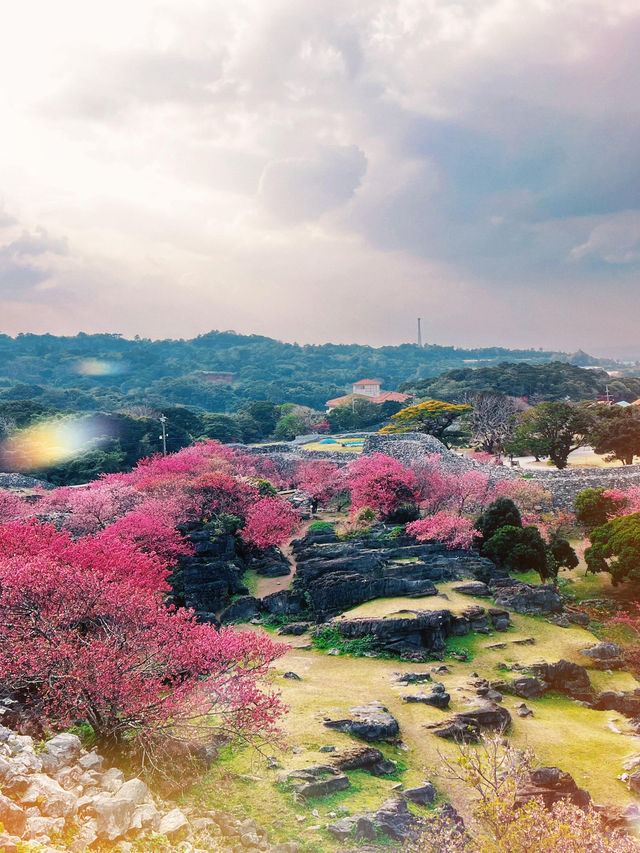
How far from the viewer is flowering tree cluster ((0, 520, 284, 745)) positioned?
11.2 metres

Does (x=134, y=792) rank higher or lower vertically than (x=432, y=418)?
lower

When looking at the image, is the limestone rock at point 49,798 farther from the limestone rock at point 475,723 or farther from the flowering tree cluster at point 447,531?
the flowering tree cluster at point 447,531

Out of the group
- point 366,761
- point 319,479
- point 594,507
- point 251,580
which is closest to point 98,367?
point 319,479

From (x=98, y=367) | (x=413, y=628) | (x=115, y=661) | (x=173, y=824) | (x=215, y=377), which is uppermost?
(x=98, y=367)

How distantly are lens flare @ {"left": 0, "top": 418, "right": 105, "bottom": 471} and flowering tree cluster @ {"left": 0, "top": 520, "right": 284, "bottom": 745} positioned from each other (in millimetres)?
49211

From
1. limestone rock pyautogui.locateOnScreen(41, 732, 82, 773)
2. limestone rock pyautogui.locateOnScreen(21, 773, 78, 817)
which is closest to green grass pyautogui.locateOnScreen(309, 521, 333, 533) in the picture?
limestone rock pyautogui.locateOnScreen(41, 732, 82, 773)

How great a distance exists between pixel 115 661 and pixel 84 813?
2.91 meters

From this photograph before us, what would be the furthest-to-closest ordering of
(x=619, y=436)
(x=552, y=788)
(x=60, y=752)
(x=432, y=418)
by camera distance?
(x=432, y=418)
(x=619, y=436)
(x=552, y=788)
(x=60, y=752)

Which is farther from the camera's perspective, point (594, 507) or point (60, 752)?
point (594, 507)

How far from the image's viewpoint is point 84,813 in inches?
347

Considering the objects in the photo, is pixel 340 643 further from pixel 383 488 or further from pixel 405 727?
pixel 383 488

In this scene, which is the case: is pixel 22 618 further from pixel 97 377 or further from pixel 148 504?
pixel 97 377

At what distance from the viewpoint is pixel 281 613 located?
82.6ft

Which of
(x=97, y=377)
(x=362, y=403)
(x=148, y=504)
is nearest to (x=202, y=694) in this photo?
(x=148, y=504)
